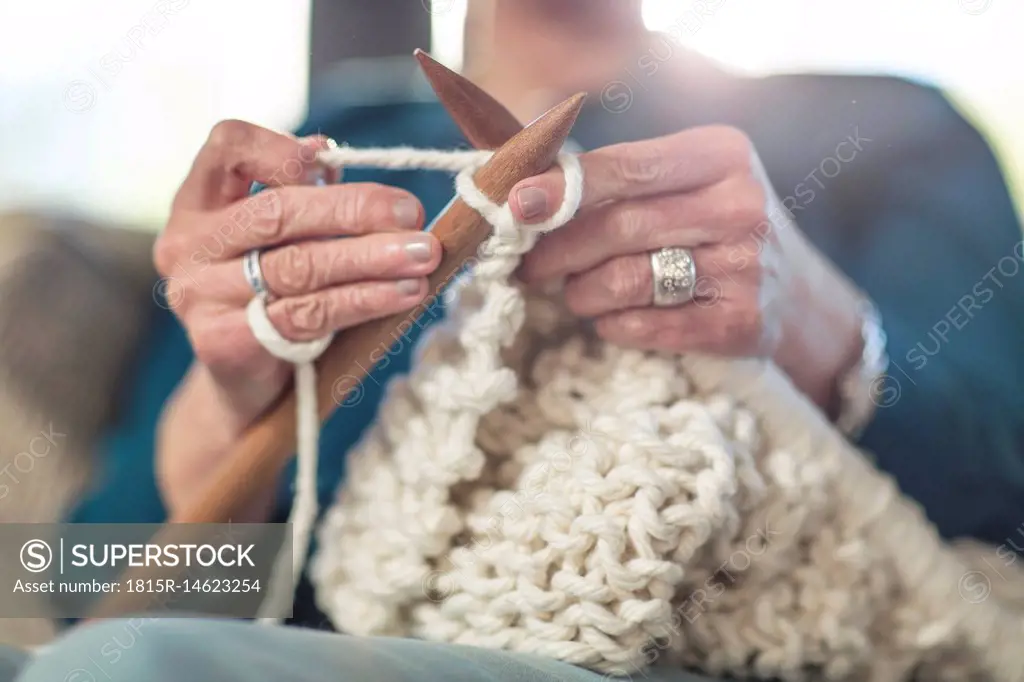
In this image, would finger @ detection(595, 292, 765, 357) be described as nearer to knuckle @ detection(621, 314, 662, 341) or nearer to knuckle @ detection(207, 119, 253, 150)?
knuckle @ detection(621, 314, 662, 341)

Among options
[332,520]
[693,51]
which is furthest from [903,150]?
[332,520]

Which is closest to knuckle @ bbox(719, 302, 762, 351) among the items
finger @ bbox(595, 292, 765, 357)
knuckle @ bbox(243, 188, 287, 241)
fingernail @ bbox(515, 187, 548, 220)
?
finger @ bbox(595, 292, 765, 357)

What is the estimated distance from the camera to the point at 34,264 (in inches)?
18.2

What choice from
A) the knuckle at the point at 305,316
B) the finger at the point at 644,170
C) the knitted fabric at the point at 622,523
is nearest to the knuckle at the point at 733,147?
the finger at the point at 644,170

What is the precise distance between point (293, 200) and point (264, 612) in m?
0.21

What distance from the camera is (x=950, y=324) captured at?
51 cm

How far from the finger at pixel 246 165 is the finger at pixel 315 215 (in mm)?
10

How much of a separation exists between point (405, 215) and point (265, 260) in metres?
0.07

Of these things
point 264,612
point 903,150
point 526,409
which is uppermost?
point 903,150

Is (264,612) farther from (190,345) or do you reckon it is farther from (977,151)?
(977,151)

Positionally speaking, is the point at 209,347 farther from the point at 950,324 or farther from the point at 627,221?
the point at 950,324

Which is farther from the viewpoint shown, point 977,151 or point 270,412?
point 977,151

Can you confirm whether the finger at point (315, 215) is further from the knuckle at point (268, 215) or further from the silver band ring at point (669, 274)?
the silver band ring at point (669, 274)

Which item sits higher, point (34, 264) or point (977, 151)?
point (977, 151)
